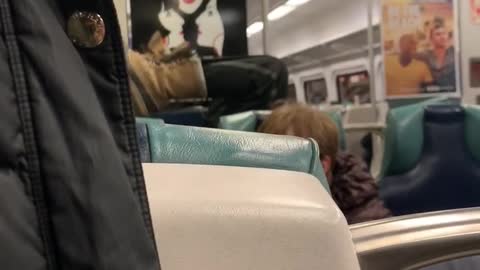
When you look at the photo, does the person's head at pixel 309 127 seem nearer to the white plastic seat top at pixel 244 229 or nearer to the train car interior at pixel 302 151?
the train car interior at pixel 302 151

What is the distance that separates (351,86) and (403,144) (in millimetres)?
5876

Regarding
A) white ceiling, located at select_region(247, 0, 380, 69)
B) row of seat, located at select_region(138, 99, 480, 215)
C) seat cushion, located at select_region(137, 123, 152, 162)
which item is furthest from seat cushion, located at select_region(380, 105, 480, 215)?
white ceiling, located at select_region(247, 0, 380, 69)

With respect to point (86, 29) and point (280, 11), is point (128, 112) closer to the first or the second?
point (86, 29)

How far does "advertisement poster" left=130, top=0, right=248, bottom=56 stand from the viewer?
2.45m

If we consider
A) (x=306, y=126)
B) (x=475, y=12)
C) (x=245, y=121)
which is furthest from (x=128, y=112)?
(x=475, y=12)

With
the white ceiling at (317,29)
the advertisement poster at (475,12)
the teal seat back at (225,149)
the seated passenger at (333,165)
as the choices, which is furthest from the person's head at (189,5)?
the white ceiling at (317,29)

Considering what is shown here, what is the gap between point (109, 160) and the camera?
0.36 meters

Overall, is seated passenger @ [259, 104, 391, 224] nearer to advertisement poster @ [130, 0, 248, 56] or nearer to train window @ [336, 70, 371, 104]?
advertisement poster @ [130, 0, 248, 56]

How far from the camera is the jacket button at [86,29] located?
0.38 m

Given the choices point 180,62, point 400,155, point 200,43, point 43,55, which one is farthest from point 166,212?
point 200,43

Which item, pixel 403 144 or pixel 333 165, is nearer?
pixel 333 165

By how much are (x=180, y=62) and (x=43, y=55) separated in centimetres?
139

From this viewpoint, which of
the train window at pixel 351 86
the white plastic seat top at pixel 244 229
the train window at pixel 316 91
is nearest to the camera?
the white plastic seat top at pixel 244 229

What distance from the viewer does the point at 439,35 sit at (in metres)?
2.97
